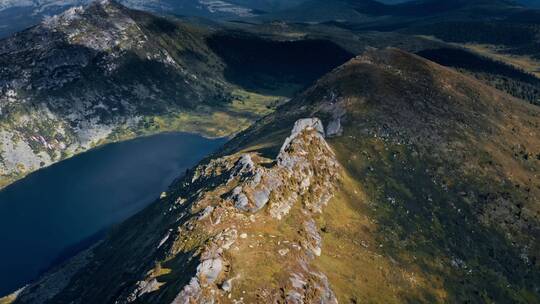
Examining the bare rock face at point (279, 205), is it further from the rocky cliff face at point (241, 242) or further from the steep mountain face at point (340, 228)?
the steep mountain face at point (340, 228)

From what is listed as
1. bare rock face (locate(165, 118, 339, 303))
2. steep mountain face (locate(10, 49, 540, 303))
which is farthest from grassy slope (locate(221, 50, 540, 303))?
bare rock face (locate(165, 118, 339, 303))

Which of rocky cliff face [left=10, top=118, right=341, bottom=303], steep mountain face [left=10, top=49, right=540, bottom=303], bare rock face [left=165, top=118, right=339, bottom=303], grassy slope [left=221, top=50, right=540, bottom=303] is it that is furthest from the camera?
grassy slope [left=221, top=50, right=540, bottom=303]

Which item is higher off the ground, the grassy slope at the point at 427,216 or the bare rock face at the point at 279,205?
the bare rock face at the point at 279,205

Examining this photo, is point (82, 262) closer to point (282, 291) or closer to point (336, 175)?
point (336, 175)

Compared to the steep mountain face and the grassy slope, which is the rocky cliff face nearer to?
the steep mountain face

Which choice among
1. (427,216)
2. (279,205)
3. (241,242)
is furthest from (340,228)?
(427,216)

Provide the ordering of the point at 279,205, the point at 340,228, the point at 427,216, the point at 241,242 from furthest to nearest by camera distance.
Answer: the point at 427,216 → the point at 340,228 → the point at 279,205 → the point at 241,242

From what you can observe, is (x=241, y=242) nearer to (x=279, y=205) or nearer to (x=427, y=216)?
(x=279, y=205)

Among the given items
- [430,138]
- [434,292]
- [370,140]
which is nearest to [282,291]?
[434,292]

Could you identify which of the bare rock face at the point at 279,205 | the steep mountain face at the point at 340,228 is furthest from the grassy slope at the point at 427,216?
the bare rock face at the point at 279,205
